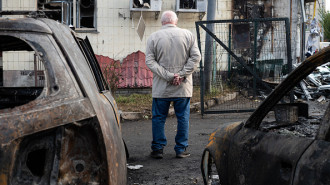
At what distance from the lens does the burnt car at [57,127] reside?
259 centimetres

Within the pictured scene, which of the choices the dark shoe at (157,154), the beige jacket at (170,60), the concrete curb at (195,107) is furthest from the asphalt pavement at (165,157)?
the beige jacket at (170,60)

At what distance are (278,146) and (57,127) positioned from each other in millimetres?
1346

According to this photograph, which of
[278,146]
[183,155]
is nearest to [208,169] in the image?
[278,146]

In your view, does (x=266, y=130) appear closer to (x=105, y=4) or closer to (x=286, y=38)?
(x=286, y=38)

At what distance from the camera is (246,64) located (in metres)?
10.5

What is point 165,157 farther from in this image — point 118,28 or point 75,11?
point 75,11

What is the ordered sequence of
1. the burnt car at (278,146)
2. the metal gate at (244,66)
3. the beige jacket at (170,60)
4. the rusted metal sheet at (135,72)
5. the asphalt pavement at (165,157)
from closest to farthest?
the burnt car at (278,146) < the asphalt pavement at (165,157) < the beige jacket at (170,60) < the metal gate at (244,66) < the rusted metal sheet at (135,72)

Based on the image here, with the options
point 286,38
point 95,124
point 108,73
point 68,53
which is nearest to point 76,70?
point 68,53

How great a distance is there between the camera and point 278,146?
9.09 ft

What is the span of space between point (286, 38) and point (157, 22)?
5.80 meters

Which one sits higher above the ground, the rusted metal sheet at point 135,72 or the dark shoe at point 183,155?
the rusted metal sheet at point 135,72

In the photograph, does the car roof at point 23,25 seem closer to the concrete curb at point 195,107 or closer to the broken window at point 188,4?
the concrete curb at point 195,107

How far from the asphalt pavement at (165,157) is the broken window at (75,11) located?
584cm

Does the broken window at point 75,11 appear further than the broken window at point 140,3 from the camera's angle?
Yes
